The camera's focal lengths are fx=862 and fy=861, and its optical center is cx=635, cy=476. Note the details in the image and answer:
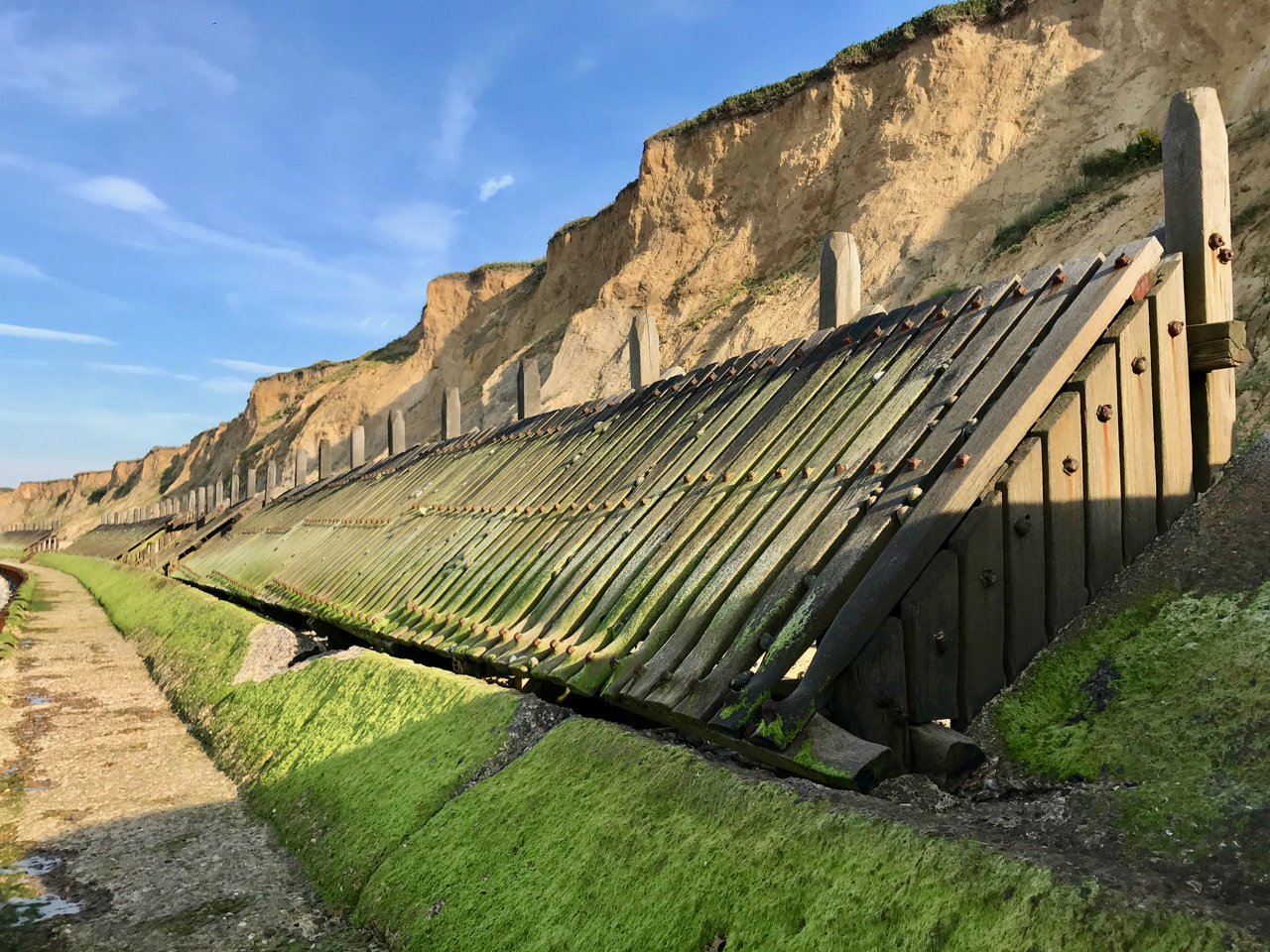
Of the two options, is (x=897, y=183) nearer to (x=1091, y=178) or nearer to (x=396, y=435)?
(x=1091, y=178)

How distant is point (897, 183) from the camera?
2430cm

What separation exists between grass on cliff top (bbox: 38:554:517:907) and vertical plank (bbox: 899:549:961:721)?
5.72 feet

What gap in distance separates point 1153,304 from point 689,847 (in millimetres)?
2952

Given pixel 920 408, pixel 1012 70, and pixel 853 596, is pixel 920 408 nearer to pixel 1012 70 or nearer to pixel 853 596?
pixel 853 596

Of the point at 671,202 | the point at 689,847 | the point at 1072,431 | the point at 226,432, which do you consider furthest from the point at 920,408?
the point at 226,432

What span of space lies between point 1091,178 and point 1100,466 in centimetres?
1993

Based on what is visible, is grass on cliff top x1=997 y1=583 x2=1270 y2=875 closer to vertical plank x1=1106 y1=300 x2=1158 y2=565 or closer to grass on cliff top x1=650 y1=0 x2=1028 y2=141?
vertical plank x1=1106 y1=300 x2=1158 y2=565

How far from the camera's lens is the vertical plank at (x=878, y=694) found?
121 inches

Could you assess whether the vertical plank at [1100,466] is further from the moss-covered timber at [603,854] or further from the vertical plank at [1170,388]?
the moss-covered timber at [603,854]

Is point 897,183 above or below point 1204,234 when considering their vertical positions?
above

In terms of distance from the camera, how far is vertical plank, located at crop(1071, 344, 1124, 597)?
136 inches

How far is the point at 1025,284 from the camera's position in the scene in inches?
161

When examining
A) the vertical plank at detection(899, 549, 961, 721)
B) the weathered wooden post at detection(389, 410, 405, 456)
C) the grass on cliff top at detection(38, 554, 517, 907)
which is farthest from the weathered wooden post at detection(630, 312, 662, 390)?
the weathered wooden post at detection(389, 410, 405, 456)

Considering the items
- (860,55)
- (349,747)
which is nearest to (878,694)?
(349,747)
